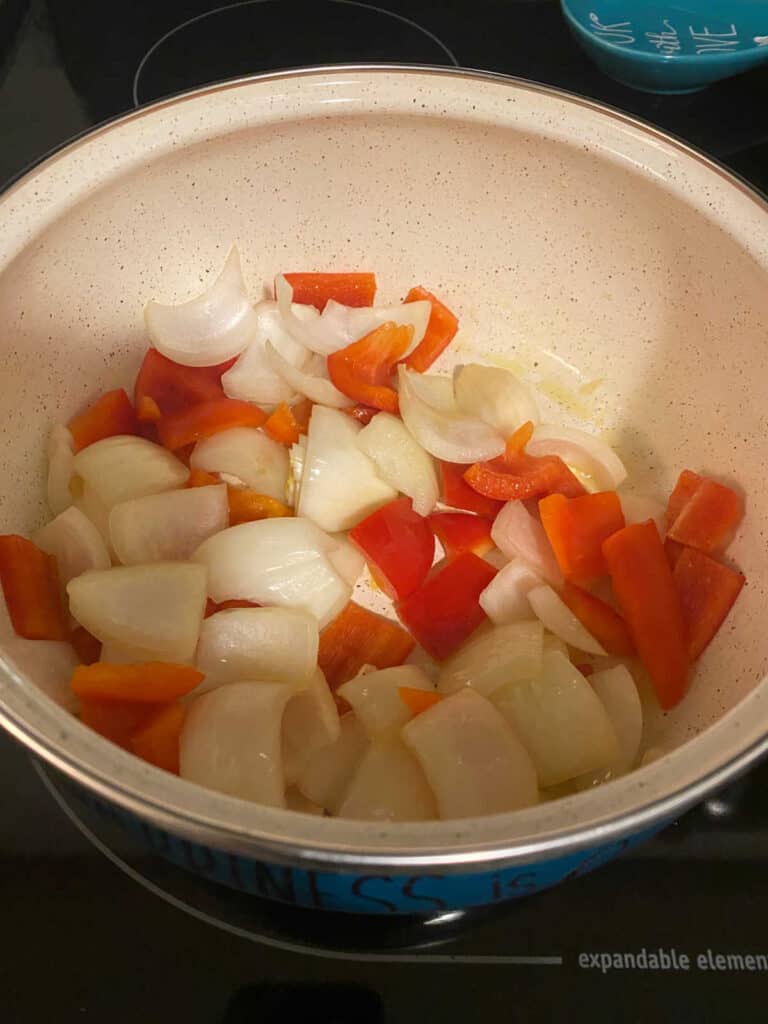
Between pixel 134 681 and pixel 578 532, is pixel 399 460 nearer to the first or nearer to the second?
pixel 578 532

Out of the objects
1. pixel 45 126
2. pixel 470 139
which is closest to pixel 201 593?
pixel 470 139

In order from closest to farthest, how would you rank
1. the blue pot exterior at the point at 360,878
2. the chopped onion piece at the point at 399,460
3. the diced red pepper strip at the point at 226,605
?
the blue pot exterior at the point at 360,878 < the diced red pepper strip at the point at 226,605 < the chopped onion piece at the point at 399,460

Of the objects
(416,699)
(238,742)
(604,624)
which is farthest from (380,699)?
(604,624)

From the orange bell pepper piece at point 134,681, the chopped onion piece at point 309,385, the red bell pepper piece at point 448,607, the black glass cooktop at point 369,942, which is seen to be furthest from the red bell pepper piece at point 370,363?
the black glass cooktop at point 369,942

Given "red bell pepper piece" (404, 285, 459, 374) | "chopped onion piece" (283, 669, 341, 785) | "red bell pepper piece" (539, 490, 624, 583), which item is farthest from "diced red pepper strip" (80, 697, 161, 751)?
"red bell pepper piece" (404, 285, 459, 374)

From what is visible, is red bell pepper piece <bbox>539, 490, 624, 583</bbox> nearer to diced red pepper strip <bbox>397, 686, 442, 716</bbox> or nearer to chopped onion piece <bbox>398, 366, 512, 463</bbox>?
chopped onion piece <bbox>398, 366, 512, 463</bbox>

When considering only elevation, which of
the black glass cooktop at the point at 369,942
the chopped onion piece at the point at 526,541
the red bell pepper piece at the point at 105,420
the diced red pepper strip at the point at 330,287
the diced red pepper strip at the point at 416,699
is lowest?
the black glass cooktop at the point at 369,942

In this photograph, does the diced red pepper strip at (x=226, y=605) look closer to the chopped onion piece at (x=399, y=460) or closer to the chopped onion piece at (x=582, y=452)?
the chopped onion piece at (x=399, y=460)
